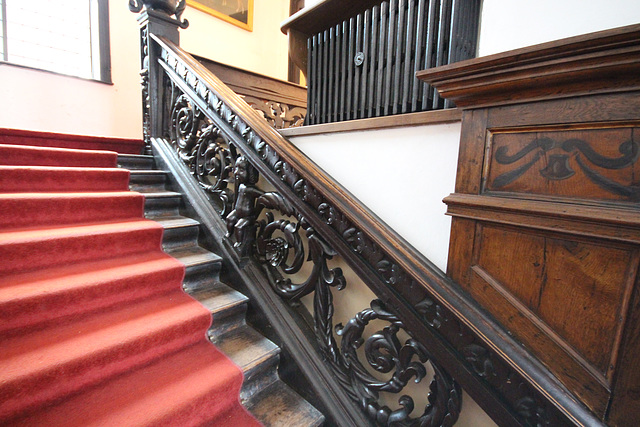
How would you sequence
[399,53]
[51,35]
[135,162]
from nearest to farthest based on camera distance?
[399,53]
[135,162]
[51,35]

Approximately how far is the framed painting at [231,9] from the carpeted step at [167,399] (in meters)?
4.53

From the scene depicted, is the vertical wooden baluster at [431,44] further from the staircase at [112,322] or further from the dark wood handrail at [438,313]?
the staircase at [112,322]

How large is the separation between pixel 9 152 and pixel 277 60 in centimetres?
426

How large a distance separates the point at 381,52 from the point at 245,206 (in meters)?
0.85

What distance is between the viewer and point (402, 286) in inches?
35.3

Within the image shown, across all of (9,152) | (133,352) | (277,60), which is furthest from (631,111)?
(277,60)

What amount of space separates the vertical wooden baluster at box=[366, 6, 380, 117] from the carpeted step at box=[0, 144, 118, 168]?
170 centimetres

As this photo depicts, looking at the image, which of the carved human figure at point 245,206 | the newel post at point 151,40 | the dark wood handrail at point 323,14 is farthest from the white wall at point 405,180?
the newel post at point 151,40

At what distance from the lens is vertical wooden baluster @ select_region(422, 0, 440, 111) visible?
3.14ft

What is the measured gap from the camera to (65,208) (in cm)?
142

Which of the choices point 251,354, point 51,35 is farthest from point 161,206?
point 51,35

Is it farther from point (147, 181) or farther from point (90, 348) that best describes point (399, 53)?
point (147, 181)

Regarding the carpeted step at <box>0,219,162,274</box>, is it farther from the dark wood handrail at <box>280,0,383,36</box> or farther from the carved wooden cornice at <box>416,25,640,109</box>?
the carved wooden cornice at <box>416,25,640,109</box>

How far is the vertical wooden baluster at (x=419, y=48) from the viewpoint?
0.98 m
